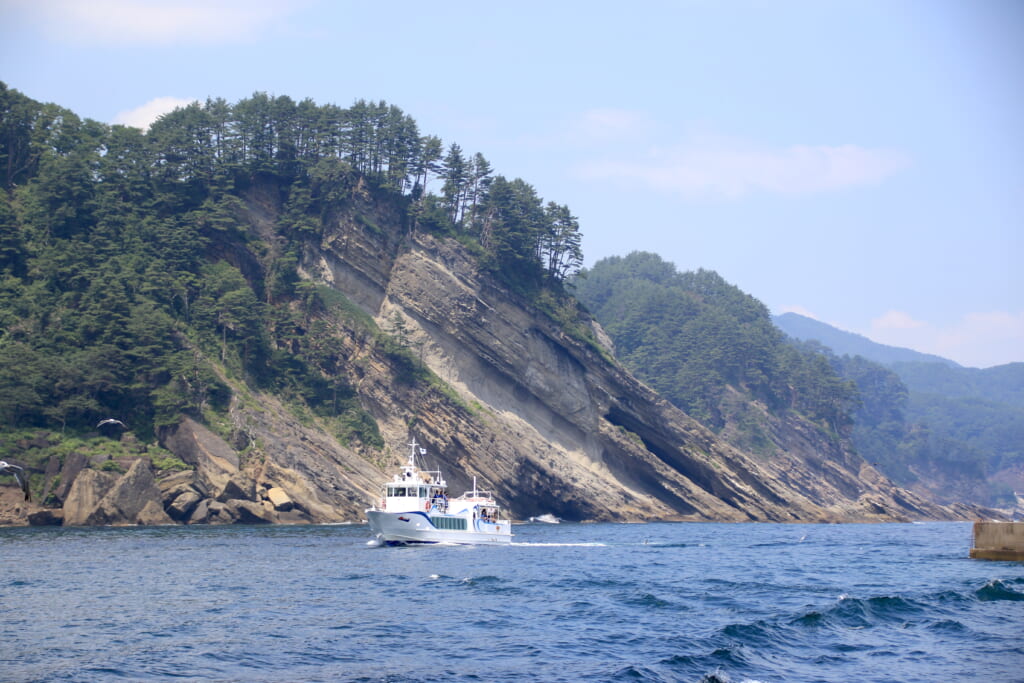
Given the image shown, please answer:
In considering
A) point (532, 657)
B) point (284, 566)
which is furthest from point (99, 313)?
point (532, 657)

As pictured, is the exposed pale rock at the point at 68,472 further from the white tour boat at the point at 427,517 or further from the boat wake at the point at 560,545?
the boat wake at the point at 560,545

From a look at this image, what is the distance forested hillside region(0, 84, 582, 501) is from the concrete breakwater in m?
49.1

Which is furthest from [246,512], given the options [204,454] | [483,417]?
[483,417]

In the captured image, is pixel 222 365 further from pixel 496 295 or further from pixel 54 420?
pixel 496 295

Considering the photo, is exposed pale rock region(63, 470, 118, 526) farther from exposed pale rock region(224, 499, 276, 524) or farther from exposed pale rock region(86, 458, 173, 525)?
exposed pale rock region(224, 499, 276, 524)

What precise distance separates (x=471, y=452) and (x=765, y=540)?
28383 mm

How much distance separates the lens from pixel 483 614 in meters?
30.7

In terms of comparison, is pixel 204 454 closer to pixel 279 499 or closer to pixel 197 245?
pixel 279 499

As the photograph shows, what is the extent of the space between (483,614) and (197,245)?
208 feet

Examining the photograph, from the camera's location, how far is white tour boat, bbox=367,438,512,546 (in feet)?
180

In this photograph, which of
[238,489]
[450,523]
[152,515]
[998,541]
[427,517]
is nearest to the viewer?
[998,541]

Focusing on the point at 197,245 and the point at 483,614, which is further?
the point at 197,245

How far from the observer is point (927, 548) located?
60.6 m

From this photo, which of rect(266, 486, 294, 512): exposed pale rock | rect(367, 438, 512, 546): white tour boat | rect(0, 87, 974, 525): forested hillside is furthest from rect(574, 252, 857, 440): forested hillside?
rect(367, 438, 512, 546): white tour boat
